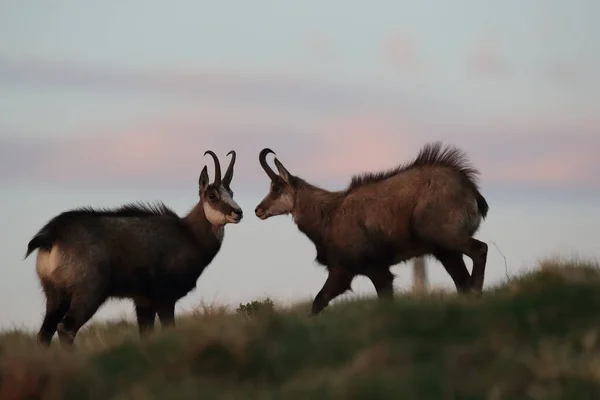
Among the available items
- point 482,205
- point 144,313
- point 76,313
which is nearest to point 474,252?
point 482,205

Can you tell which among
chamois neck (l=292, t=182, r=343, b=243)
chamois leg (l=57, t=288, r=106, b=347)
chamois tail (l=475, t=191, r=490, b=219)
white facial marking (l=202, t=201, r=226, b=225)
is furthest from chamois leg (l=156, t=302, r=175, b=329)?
chamois tail (l=475, t=191, r=490, b=219)

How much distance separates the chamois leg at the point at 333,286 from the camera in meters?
12.7

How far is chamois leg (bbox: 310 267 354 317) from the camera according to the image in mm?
12664

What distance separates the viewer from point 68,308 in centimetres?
1199

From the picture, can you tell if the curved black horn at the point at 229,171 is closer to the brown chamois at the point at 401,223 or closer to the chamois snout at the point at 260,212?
the chamois snout at the point at 260,212

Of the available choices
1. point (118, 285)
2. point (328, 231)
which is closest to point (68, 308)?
point (118, 285)

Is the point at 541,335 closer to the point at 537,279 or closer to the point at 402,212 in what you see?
the point at 537,279

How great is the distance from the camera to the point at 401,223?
40.4ft

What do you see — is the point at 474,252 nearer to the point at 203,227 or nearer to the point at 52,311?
the point at 203,227

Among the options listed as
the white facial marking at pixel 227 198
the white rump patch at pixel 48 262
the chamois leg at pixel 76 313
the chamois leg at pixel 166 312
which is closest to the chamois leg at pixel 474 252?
the white facial marking at pixel 227 198

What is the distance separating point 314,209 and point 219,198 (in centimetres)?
128

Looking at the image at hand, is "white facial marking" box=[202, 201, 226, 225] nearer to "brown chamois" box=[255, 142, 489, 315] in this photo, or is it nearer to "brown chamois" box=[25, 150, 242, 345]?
"brown chamois" box=[25, 150, 242, 345]

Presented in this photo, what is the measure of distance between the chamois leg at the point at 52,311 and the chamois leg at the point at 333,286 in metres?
3.07

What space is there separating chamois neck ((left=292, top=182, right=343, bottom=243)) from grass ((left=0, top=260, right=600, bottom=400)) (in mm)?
3654
